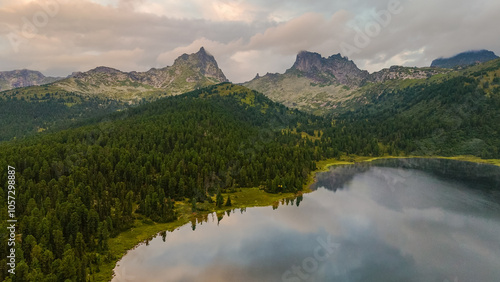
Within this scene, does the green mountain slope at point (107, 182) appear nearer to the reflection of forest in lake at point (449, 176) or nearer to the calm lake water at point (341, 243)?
the calm lake water at point (341, 243)

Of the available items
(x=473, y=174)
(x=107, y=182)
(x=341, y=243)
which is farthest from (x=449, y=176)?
(x=107, y=182)

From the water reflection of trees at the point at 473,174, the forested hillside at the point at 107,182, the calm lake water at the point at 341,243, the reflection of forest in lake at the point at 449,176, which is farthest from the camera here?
the water reflection of trees at the point at 473,174

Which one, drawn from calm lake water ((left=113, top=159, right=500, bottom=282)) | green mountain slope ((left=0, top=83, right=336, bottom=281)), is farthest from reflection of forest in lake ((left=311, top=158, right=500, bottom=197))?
green mountain slope ((left=0, top=83, right=336, bottom=281))

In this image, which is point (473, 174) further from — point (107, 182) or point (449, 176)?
point (107, 182)

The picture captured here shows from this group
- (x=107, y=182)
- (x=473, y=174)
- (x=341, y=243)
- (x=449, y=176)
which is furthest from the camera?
(x=473, y=174)

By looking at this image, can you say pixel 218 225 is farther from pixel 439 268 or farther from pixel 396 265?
pixel 439 268

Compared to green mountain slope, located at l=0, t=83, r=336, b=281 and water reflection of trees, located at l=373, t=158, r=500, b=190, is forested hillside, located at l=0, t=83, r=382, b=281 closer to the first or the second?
green mountain slope, located at l=0, t=83, r=336, b=281

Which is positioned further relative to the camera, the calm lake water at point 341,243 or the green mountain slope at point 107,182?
the green mountain slope at point 107,182

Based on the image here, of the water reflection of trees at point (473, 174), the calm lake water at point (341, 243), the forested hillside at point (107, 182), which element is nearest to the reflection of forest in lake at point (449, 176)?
the water reflection of trees at point (473, 174)

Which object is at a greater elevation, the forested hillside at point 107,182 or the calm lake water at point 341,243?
the forested hillside at point 107,182
